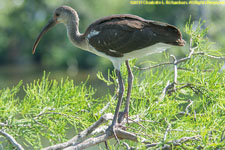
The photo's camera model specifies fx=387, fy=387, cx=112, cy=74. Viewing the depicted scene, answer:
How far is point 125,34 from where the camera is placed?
3.16 meters

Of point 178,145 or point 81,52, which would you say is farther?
point 81,52

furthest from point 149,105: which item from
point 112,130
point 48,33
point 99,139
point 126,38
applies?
point 48,33

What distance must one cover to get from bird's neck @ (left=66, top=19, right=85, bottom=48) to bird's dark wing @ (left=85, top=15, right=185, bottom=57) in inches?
7.6

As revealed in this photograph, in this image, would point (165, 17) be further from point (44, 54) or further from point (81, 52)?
point (44, 54)

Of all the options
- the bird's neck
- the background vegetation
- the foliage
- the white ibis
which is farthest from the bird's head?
the foliage

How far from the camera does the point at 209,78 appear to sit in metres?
2.84

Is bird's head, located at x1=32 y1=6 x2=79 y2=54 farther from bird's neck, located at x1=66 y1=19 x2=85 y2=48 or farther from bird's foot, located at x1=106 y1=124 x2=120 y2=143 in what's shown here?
bird's foot, located at x1=106 y1=124 x2=120 y2=143

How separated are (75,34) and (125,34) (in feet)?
2.14

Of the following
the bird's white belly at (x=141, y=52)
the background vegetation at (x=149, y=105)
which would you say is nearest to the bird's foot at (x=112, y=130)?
the background vegetation at (x=149, y=105)

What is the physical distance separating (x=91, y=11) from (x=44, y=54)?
5565 mm

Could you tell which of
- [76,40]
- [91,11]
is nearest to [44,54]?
[91,11]

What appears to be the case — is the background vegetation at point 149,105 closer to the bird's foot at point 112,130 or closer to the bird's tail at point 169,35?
the bird's foot at point 112,130

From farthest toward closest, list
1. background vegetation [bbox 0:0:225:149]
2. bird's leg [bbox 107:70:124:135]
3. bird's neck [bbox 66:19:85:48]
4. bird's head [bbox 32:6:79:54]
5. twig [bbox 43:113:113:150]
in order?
bird's head [bbox 32:6:79:54]
bird's neck [bbox 66:19:85:48]
bird's leg [bbox 107:70:124:135]
twig [bbox 43:113:113:150]
background vegetation [bbox 0:0:225:149]

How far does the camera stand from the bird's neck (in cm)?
353
